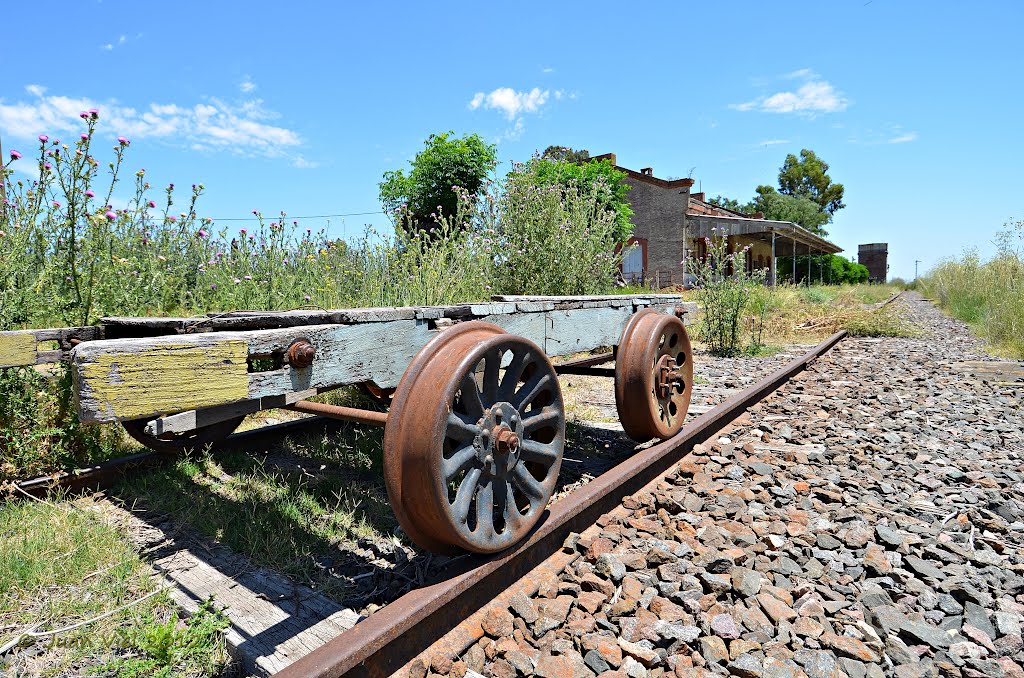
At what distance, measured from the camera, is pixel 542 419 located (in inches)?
103

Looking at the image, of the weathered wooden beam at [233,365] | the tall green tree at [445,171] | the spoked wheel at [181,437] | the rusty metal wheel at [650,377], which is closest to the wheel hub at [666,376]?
the rusty metal wheel at [650,377]

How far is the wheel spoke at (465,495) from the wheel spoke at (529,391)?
1.23 feet

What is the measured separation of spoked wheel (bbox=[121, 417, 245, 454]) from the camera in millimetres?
3543

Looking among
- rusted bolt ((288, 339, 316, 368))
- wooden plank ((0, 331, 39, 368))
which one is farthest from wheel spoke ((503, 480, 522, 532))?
wooden plank ((0, 331, 39, 368))

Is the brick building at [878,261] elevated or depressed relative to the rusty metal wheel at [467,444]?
elevated

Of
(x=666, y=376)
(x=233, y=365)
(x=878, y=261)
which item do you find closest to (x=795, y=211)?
(x=878, y=261)

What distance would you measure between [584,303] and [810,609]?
190 centimetres

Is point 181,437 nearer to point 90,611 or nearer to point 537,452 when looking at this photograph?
point 90,611

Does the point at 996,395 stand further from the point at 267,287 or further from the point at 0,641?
the point at 0,641

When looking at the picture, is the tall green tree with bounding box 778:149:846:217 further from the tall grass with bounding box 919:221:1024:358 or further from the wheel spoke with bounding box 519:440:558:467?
the wheel spoke with bounding box 519:440:558:467

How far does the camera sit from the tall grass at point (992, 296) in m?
10.1

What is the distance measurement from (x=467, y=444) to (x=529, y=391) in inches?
16.8

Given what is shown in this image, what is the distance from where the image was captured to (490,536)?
7.28 ft

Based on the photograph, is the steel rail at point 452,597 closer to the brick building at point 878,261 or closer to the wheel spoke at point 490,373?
the wheel spoke at point 490,373
